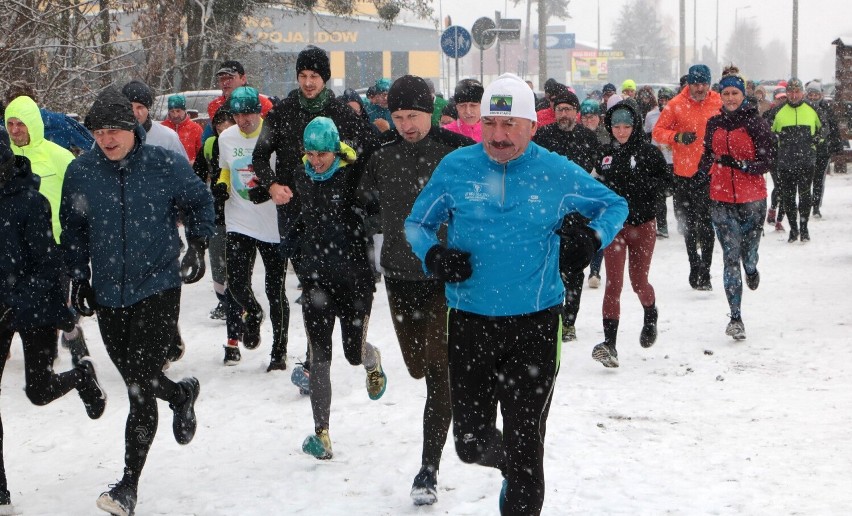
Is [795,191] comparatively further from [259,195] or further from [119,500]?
[119,500]

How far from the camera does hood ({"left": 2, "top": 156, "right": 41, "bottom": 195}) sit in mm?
5426

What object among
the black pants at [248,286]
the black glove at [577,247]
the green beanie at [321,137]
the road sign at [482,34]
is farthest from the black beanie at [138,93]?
the road sign at [482,34]

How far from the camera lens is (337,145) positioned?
630cm

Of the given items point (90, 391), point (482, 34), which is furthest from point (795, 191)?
point (90, 391)

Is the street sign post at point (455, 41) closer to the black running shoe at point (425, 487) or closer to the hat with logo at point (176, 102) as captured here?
the hat with logo at point (176, 102)

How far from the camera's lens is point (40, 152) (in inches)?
302

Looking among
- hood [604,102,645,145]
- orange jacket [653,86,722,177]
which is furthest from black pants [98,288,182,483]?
orange jacket [653,86,722,177]

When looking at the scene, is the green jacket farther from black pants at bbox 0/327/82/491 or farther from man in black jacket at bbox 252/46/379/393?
black pants at bbox 0/327/82/491

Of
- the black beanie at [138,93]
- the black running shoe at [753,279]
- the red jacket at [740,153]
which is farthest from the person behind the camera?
the black running shoe at [753,279]

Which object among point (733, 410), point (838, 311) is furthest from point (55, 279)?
point (838, 311)

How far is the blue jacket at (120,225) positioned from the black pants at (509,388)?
1.58 m

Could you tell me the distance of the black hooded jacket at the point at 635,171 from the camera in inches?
343

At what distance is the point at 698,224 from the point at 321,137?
691 centimetres

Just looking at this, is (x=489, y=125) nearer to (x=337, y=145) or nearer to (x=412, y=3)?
(x=337, y=145)
